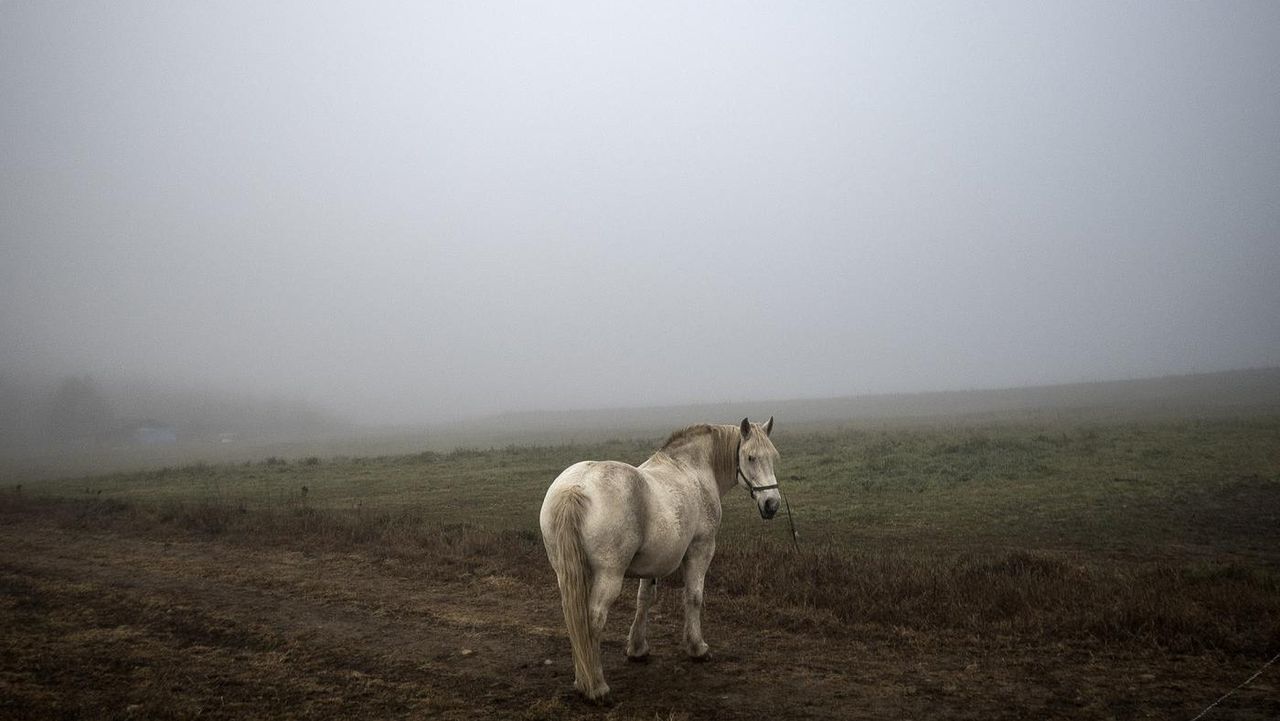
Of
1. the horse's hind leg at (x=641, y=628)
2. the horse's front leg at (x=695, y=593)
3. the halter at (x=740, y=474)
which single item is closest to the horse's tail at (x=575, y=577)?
the horse's hind leg at (x=641, y=628)

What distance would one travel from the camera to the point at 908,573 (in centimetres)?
921

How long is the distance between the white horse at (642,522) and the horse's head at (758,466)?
11 millimetres

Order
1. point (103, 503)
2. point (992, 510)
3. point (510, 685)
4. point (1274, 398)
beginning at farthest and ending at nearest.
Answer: point (1274, 398), point (103, 503), point (992, 510), point (510, 685)

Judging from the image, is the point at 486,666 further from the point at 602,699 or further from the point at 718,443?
the point at 718,443

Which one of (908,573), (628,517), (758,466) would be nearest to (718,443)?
(758,466)

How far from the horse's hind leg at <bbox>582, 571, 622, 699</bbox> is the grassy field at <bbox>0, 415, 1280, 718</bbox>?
0.23 m

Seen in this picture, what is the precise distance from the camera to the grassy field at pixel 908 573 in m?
5.93

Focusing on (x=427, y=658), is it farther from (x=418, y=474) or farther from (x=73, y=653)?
(x=418, y=474)

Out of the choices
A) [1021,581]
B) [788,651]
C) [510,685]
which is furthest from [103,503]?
[1021,581]

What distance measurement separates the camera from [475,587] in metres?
10.2

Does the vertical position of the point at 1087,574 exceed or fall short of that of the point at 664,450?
it falls short

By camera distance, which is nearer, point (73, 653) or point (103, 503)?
point (73, 653)

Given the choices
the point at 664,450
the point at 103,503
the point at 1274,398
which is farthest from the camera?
the point at 1274,398

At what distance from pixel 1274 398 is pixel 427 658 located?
286ft
